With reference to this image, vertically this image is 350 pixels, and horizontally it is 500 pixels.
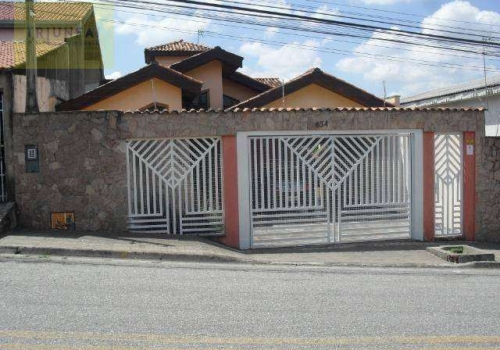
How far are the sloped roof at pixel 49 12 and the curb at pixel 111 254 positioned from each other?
568 inches

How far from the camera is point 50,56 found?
49.5 ft

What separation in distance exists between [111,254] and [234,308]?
10.6 ft

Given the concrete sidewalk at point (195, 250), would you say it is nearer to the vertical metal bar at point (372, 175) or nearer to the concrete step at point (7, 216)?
the concrete step at point (7, 216)

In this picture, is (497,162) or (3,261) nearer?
(3,261)

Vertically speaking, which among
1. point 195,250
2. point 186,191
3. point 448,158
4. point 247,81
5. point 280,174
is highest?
point 247,81

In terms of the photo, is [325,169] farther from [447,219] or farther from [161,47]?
[161,47]

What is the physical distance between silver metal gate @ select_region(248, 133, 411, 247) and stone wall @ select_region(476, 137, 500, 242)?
157 centimetres

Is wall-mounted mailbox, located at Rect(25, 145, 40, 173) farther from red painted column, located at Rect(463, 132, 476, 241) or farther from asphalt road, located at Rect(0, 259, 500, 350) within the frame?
red painted column, located at Rect(463, 132, 476, 241)

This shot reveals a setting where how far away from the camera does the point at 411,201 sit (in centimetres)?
1089

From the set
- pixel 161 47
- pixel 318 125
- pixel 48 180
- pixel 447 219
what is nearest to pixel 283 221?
pixel 318 125

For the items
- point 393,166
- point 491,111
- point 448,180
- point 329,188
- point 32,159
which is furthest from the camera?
point 491,111

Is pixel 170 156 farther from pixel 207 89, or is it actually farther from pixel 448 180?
pixel 207 89

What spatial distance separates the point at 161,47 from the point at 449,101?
11.8 meters

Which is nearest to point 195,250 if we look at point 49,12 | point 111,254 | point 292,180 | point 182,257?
point 182,257
